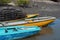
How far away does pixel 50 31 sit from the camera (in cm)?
1941

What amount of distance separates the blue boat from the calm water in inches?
17.3

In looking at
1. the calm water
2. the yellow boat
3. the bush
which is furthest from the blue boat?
the bush

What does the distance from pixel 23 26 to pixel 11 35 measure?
6.14 feet

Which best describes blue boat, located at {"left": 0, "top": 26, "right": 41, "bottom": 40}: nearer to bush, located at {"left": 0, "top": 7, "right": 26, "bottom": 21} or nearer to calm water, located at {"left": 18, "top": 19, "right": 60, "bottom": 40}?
calm water, located at {"left": 18, "top": 19, "right": 60, "bottom": 40}

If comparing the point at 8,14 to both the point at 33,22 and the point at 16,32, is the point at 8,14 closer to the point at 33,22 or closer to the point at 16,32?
the point at 33,22

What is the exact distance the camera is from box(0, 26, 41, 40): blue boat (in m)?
16.0

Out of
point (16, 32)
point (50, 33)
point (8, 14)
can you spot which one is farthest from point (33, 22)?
point (16, 32)

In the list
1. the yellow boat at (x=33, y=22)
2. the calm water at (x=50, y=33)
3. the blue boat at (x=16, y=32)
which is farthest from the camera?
the yellow boat at (x=33, y=22)

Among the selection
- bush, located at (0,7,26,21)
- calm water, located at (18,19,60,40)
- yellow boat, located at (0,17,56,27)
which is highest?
bush, located at (0,7,26,21)

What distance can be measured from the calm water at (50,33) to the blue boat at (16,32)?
0.44 meters

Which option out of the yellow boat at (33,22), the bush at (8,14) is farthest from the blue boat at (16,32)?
the bush at (8,14)

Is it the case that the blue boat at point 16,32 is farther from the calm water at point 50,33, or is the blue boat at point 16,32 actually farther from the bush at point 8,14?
the bush at point 8,14

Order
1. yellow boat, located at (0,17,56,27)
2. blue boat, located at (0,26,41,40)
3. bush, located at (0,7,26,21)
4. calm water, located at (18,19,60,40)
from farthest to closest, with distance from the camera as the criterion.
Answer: bush, located at (0,7,26,21)
yellow boat, located at (0,17,56,27)
calm water, located at (18,19,60,40)
blue boat, located at (0,26,41,40)

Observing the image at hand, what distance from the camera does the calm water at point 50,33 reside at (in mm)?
17281
